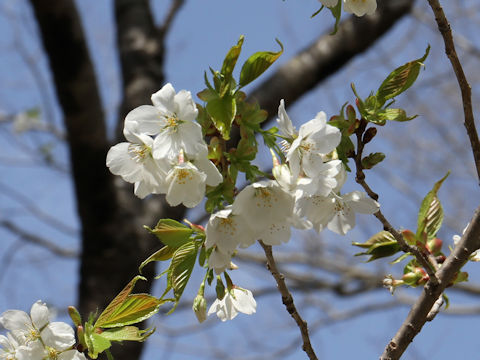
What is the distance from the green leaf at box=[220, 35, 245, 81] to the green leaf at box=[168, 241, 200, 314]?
0.58ft

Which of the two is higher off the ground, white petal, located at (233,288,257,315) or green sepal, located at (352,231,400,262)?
green sepal, located at (352,231,400,262)

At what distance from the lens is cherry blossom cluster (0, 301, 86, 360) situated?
586 mm

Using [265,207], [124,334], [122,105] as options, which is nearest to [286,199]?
[265,207]

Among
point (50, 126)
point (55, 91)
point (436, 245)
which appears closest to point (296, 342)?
point (50, 126)

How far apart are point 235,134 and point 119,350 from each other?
96 centimetres

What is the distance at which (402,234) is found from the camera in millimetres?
709

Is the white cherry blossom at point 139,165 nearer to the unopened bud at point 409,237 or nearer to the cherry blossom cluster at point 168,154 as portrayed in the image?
the cherry blossom cluster at point 168,154

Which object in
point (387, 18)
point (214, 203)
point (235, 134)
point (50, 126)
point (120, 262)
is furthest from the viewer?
point (50, 126)

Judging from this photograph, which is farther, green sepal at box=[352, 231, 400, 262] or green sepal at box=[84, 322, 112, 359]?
green sepal at box=[352, 231, 400, 262]

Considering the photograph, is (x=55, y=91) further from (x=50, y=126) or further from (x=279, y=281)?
(x=279, y=281)

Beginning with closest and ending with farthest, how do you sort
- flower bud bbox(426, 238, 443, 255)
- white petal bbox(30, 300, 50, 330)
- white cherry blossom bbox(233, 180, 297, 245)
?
white cherry blossom bbox(233, 180, 297, 245) < white petal bbox(30, 300, 50, 330) < flower bud bbox(426, 238, 443, 255)

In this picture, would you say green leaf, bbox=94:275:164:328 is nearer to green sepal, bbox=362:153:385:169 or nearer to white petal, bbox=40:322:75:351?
white petal, bbox=40:322:75:351

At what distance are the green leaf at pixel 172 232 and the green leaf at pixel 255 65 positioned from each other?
0.15m

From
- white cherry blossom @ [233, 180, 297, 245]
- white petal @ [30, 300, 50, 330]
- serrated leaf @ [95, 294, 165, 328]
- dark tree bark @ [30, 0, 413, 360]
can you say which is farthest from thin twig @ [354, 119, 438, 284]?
dark tree bark @ [30, 0, 413, 360]
